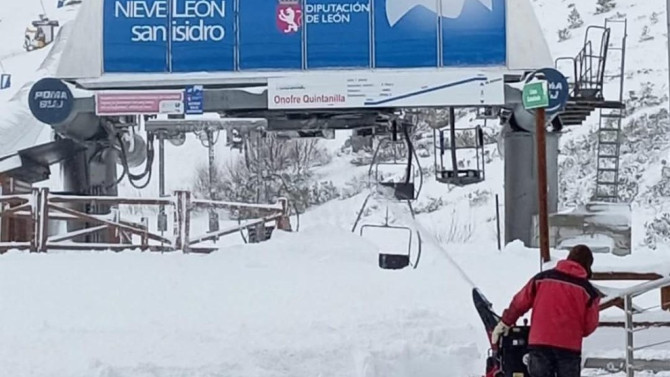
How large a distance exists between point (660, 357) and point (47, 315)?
6237 millimetres

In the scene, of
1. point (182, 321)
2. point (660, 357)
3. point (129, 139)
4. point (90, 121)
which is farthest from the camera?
point (129, 139)

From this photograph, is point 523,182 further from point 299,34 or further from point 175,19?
point 175,19

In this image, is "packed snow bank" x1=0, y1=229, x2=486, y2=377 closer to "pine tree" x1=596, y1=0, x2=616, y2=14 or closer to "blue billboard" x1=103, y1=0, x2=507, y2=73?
"blue billboard" x1=103, y1=0, x2=507, y2=73

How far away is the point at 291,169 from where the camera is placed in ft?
148

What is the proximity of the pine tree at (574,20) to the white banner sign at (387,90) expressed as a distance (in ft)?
119

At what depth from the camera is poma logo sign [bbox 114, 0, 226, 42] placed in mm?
20141

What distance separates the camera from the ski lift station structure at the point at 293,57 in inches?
770

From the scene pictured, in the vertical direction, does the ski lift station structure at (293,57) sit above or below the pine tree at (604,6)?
below

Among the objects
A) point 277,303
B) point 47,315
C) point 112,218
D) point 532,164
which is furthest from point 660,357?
point 112,218

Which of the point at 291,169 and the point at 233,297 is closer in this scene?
the point at 233,297

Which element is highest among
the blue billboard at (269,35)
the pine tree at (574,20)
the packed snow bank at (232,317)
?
the pine tree at (574,20)

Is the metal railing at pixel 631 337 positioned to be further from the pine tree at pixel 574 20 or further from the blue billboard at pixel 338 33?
the pine tree at pixel 574 20

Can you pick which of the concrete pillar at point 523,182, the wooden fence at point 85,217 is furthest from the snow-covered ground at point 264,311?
the concrete pillar at point 523,182

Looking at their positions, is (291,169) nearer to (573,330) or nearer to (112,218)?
(112,218)
